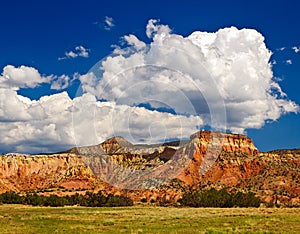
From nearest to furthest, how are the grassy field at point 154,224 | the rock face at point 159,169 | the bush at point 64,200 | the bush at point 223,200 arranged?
the grassy field at point 154,224, the bush at point 223,200, the bush at point 64,200, the rock face at point 159,169

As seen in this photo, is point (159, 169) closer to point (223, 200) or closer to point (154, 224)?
point (223, 200)

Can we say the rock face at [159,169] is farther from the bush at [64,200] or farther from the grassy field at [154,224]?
the grassy field at [154,224]

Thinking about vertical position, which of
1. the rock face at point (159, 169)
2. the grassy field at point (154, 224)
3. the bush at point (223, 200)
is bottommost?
Answer: the grassy field at point (154, 224)

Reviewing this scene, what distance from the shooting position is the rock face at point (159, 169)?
138 meters

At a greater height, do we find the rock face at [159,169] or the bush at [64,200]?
the rock face at [159,169]

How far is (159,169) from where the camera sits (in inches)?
5832

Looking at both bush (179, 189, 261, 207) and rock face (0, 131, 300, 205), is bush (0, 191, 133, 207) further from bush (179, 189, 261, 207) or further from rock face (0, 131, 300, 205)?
rock face (0, 131, 300, 205)

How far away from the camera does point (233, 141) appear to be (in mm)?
178625

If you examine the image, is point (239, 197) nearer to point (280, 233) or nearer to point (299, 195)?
point (299, 195)

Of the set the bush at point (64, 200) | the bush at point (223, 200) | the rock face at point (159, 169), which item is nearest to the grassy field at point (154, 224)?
the bush at point (223, 200)

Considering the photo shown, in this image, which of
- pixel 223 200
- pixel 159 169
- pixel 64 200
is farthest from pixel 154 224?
pixel 159 169

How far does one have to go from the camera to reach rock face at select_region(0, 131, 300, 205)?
13775 cm

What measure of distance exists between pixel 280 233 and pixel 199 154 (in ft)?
456

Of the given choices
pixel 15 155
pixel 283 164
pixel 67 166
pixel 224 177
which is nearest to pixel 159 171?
pixel 224 177
